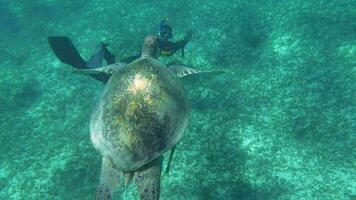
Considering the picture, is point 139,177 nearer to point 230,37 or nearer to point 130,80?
point 130,80

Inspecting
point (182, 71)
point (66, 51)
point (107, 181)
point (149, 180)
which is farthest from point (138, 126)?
point (66, 51)

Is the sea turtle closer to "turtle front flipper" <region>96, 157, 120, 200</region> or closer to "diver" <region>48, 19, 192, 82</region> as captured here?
"turtle front flipper" <region>96, 157, 120, 200</region>

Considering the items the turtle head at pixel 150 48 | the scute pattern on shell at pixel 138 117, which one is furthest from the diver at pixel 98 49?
the scute pattern on shell at pixel 138 117

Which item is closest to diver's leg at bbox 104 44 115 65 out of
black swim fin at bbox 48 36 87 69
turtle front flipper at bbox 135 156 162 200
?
black swim fin at bbox 48 36 87 69

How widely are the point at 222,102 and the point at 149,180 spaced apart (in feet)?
7.95

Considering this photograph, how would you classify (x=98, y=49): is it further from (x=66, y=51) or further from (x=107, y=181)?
(x=107, y=181)

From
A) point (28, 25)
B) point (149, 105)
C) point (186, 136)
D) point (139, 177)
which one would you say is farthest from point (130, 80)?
point (28, 25)

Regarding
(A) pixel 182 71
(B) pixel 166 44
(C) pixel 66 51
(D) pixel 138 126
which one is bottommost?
(C) pixel 66 51

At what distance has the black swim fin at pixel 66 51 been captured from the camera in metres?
6.16

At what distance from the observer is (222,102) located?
18.5ft

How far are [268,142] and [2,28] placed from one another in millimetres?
6968

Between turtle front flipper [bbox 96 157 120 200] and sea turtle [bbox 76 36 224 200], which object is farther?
turtle front flipper [bbox 96 157 120 200]

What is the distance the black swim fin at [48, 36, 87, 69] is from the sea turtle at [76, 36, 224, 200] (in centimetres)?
253

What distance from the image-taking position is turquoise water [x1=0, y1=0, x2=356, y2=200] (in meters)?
4.56
